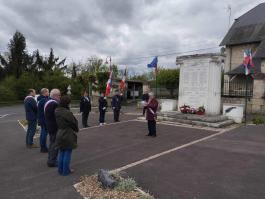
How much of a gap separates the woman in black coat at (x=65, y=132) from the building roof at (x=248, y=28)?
25043 millimetres

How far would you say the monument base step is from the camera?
37.4ft

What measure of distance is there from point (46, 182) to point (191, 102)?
9.61 m

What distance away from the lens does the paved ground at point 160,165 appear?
A: 15.0ft

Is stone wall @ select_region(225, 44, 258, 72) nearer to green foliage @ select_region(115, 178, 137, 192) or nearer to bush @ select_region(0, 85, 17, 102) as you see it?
green foliage @ select_region(115, 178, 137, 192)

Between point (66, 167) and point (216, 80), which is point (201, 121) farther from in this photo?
point (66, 167)

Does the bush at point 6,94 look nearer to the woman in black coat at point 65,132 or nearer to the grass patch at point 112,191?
the woman in black coat at point 65,132

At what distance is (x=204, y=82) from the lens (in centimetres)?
1267

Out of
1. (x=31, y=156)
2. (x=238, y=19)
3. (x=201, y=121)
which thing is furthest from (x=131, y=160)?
(x=238, y=19)

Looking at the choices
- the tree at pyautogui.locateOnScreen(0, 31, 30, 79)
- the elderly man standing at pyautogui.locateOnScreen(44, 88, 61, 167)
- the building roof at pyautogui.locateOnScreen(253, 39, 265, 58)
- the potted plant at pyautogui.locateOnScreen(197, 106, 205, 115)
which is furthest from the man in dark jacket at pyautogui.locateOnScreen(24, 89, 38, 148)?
the tree at pyautogui.locateOnScreen(0, 31, 30, 79)

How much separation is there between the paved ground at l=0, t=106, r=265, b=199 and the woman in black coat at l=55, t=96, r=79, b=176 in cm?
40

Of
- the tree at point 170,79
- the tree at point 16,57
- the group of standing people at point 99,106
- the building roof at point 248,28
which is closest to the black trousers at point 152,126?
the group of standing people at point 99,106

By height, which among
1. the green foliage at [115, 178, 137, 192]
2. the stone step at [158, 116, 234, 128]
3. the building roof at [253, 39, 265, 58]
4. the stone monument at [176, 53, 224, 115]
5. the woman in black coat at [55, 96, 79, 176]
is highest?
the building roof at [253, 39, 265, 58]

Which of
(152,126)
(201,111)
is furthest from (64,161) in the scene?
(201,111)

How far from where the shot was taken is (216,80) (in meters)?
12.7
